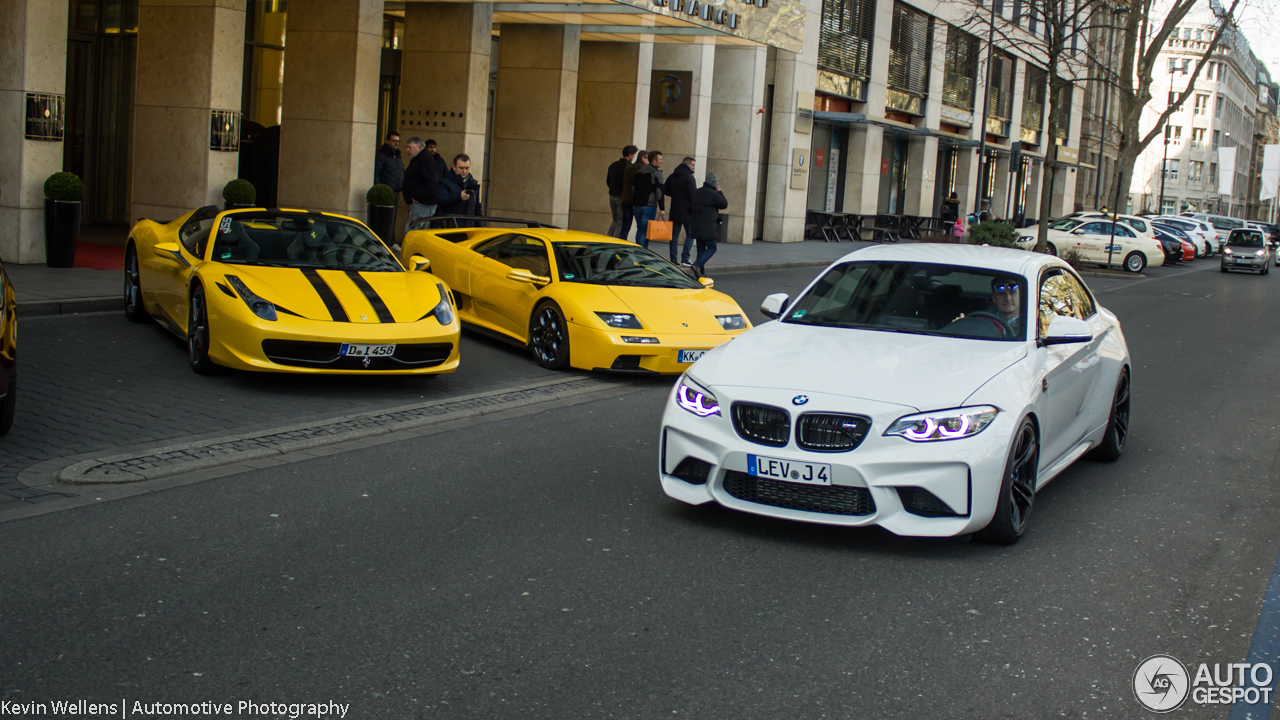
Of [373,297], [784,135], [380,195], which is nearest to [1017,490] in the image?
[373,297]

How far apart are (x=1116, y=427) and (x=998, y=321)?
5.96 ft

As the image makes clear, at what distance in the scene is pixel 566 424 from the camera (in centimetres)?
852

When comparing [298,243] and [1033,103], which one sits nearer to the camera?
[298,243]

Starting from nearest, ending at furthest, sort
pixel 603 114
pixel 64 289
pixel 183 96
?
pixel 64 289
pixel 183 96
pixel 603 114

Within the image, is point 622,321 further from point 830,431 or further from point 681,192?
point 681,192

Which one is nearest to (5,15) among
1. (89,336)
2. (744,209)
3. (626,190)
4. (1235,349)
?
(89,336)

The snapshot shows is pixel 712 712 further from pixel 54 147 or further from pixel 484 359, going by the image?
pixel 54 147

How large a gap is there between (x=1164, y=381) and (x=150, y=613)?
10.1 metres

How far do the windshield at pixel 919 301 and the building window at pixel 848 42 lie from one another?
92.0 ft

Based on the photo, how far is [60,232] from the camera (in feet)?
45.5

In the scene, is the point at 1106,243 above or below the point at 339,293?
above

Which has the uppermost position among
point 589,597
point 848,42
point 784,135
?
point 848,42

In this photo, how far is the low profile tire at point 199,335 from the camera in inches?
358

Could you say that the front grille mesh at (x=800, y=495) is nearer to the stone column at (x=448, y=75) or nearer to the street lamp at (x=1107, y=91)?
the stone column at (x=448, y=75)
